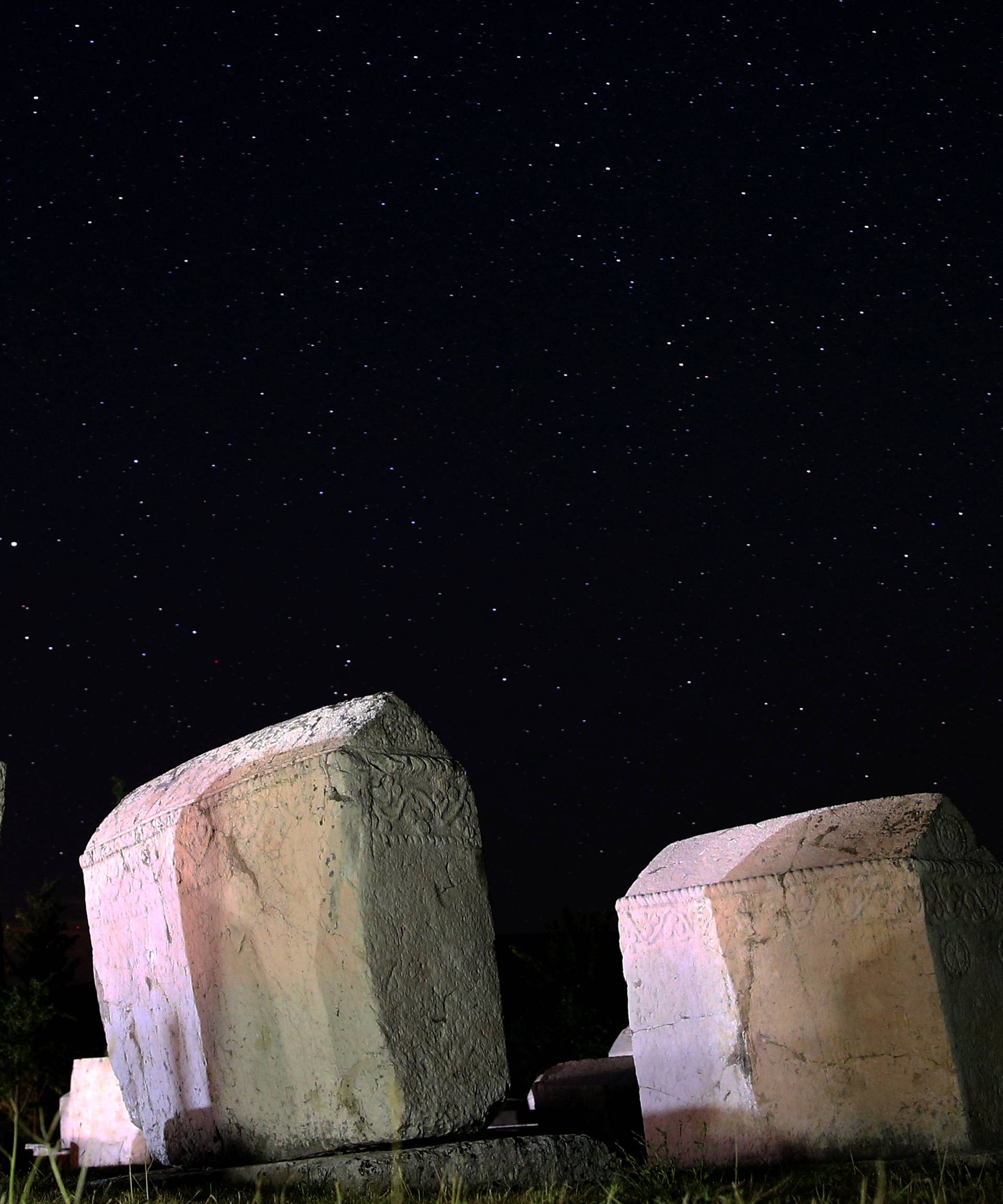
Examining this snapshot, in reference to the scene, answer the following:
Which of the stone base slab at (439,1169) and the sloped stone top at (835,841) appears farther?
the sloped stone top at (835,841)

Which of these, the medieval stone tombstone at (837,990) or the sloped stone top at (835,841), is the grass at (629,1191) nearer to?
the medieval stone tombstone at (837,990)

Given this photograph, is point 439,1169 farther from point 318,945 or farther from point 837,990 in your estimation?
point 837,990

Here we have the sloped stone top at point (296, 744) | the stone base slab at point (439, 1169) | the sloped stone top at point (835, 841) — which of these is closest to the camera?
the stone base slab at point (439, 1169)

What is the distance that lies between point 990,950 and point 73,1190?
3.06 metres

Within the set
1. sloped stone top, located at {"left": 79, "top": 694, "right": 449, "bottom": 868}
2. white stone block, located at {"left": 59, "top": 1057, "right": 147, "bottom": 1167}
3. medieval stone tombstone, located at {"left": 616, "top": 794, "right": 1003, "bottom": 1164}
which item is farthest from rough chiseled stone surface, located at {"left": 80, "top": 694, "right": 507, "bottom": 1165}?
white stone block, located at {"left": 59, "top": 1057, "right": 147, "bottom": 1167}

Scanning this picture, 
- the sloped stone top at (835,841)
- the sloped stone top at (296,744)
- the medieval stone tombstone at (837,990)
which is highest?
the sloped stone top at (296,744)

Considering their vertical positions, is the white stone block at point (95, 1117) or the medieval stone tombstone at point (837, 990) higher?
the medieval stone tombstone at point (837, 990)

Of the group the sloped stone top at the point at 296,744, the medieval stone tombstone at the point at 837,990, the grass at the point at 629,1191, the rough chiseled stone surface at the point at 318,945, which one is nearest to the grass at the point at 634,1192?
the grass at the point at 629,1191

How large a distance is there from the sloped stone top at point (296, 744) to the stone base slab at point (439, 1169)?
986mm

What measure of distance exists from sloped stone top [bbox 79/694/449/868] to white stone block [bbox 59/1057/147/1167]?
3061mm

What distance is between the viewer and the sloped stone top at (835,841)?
13.6 feet

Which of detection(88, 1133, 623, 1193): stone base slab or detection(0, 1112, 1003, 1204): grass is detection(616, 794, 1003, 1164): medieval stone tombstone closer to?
detection(0, 1112, 1003, 1204): grass

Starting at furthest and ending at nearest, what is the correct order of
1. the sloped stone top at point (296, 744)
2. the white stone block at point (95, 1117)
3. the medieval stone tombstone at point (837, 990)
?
the white stone block at point (95, 1117)
the medieval stone tombstone at point (837, 990)
the sloped stone top at point (296, 744)

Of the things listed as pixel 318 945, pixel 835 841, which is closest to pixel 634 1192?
pixel 318 945
